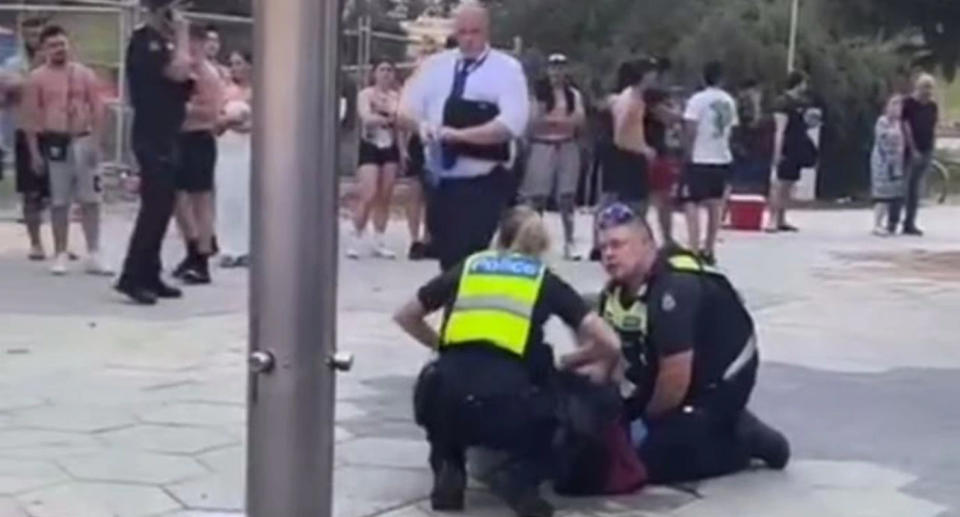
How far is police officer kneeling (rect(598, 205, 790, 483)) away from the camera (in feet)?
23.5

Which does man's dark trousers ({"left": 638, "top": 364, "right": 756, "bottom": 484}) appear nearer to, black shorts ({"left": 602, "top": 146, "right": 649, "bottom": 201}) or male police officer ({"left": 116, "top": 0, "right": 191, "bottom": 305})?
male police officer ({"left": 116, "top": 0, "right": 191, "bottom": 305})

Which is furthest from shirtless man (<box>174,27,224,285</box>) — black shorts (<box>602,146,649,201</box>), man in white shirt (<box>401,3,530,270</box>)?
man in white shirt (<box>401,3,530,270</box>)

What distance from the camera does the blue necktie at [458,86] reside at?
28.9 feet

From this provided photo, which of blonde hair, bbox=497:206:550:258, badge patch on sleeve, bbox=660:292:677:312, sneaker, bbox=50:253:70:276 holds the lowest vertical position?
sneaker, bbox=50:253:70:276

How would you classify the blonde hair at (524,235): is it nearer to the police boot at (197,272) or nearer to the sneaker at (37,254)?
the police boot at (197,272)

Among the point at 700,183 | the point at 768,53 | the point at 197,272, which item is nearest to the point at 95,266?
the point at 197,272

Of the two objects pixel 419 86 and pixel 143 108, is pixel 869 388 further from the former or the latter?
pixel 143 108

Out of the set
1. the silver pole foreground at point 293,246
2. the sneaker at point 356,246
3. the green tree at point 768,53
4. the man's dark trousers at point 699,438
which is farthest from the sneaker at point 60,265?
the green tree at point 768,53

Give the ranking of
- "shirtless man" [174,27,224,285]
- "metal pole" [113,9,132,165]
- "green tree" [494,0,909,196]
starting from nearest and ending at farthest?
"shirtless man" [174,27,224,285], "metal pole" [113,9,132,165], "green tree" [494,0,909,196]

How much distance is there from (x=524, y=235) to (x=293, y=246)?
2.18 meters

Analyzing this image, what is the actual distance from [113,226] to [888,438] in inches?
428

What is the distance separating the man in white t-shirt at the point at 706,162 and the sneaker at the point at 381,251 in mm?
2321

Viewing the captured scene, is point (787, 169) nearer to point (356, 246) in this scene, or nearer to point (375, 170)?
point (375, 170)

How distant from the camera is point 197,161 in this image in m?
13.4
